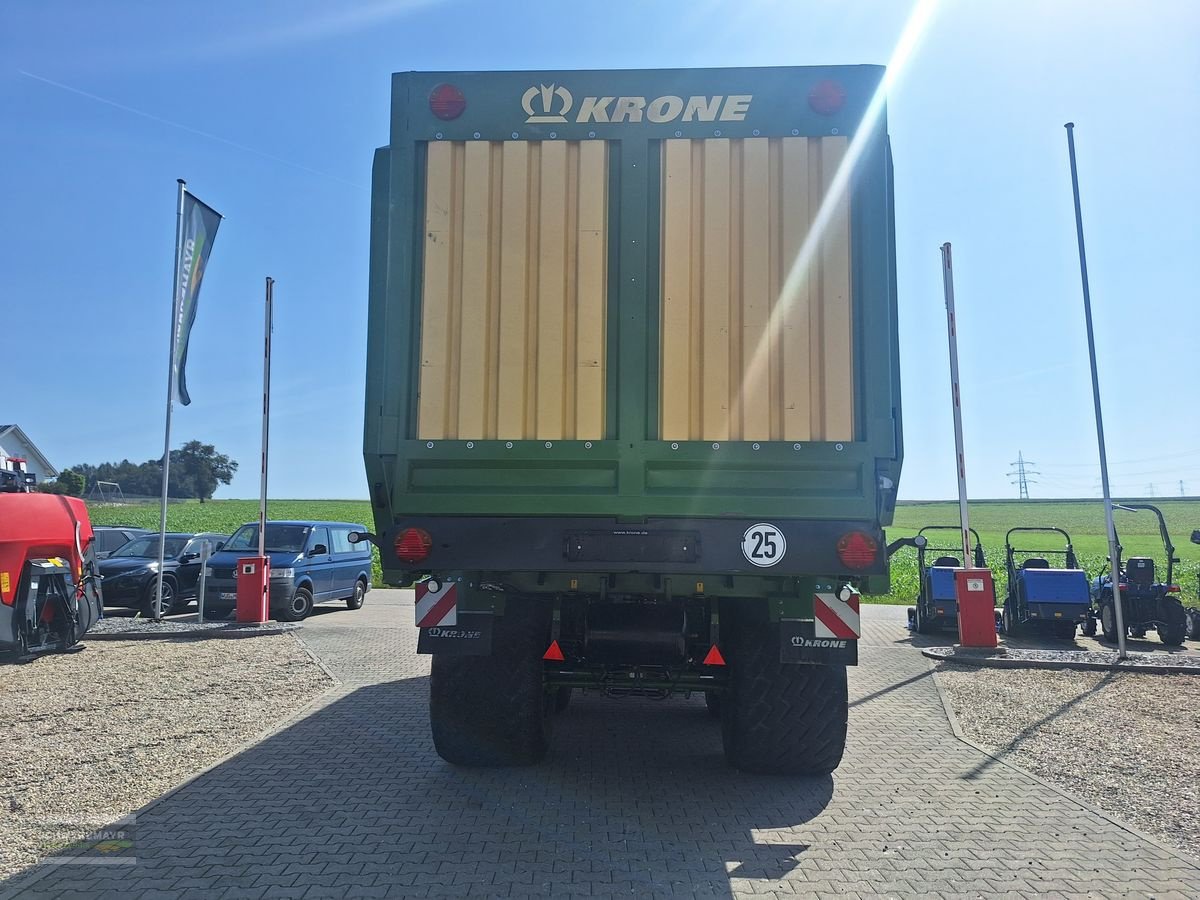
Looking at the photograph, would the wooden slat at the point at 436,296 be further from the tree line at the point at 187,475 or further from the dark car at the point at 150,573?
the tree line at the point at 187,475

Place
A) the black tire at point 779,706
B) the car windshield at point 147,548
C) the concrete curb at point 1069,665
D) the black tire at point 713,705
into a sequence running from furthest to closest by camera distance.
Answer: the car windshield at point 147,548, the concrete curb at point 1069,665, the black tire at point 713,705, the black tire at point 779,706

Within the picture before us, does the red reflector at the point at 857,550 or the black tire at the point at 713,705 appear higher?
the red reflector at the point at 857,550

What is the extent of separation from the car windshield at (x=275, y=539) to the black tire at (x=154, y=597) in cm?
114

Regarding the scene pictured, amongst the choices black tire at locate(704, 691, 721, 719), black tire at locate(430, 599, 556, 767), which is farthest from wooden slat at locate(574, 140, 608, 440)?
Answer: black tire at locate(704, 691, 721, 719)

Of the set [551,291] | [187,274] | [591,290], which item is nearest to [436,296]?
[551,291]

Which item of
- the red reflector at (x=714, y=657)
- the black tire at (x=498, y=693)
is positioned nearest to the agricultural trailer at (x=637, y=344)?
the red reflector at (x=714, y=657)

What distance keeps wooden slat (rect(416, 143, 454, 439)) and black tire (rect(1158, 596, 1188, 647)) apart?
12.6m

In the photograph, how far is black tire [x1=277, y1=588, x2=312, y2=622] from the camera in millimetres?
14047

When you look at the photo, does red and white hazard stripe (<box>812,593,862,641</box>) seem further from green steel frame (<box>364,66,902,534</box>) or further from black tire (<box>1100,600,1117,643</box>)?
black tire (<box>1100,600,1117,643</box>)

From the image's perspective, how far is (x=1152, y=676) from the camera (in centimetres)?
965

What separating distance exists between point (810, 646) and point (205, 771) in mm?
3923

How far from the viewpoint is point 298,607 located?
1437cm

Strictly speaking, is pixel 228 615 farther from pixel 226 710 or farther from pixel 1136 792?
pixel 1136 792

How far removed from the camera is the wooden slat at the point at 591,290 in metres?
4.46
